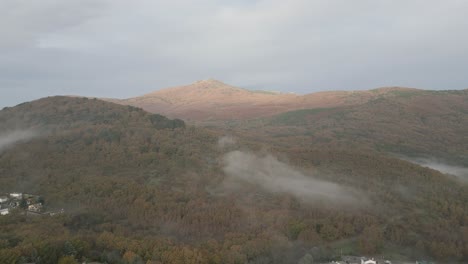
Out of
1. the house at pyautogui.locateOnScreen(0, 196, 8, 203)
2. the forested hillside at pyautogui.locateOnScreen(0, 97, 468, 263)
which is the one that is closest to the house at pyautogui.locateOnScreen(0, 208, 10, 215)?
the forested hillside at pyautogui.locateOnScreen(0, 97, 468, 263)

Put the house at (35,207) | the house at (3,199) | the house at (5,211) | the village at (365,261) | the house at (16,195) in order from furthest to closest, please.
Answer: the house at (16,195) < the house at (3,199) < the house at (35,207) < the house at (5,211) < the village at (365,261)

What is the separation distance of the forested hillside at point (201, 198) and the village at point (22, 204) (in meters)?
2.55

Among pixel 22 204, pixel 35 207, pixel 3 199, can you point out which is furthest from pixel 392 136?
pixel 3 199

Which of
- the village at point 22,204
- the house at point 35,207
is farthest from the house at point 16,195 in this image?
the house at point 35,207

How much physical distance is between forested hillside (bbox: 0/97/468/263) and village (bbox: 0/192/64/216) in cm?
255

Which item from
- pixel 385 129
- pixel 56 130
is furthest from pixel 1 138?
pixel 385 129

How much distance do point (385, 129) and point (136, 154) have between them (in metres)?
119

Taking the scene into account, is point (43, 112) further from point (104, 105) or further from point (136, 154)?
point (136, 154)

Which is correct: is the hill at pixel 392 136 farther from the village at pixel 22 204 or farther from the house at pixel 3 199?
the house at pixel 3 199

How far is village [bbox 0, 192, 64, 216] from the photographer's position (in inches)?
2832

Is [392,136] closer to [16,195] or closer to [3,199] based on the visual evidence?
[16,195]

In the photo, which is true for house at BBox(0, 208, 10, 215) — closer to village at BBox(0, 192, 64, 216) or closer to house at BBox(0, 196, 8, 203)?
village at BBox(0, 192, 64, 216)

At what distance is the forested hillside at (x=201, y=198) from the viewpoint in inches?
2346

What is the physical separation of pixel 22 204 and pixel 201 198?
104 feet
